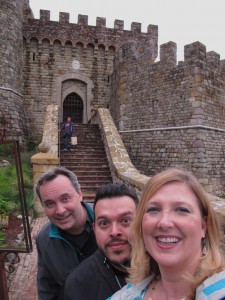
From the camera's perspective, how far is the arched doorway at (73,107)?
56.3ft

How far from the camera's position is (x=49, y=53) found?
16.2 meters

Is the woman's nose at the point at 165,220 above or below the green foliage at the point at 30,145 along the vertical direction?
below

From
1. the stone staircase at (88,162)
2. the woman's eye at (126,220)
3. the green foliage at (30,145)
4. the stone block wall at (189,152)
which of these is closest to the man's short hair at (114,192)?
the woman's eye at (126,220)

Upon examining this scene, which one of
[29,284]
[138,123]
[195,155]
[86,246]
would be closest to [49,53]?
[138,123]

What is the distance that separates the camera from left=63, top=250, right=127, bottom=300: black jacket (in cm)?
160

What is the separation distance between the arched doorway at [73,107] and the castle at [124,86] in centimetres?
6

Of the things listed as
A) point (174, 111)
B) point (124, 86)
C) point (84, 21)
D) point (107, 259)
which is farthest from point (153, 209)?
point (84, 21)

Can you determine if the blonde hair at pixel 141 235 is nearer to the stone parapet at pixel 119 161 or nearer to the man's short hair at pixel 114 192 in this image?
the man's short hair at pixel 114 192

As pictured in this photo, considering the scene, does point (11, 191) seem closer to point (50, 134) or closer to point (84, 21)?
point (50, 134)

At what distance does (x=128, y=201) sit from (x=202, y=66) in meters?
9.66

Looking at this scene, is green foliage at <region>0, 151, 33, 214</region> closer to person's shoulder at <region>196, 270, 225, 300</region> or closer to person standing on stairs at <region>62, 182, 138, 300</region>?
person standing on stairs at <region>62, 182, 138, 300</region>

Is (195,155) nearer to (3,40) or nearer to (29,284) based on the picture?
(29,284)

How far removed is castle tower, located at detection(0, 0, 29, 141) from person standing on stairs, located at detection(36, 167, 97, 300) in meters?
11.4

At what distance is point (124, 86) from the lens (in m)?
13.3
